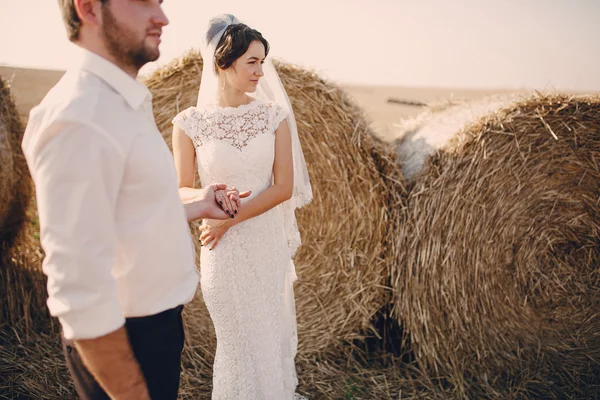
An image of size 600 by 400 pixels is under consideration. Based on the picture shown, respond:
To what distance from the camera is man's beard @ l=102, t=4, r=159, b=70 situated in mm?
1007

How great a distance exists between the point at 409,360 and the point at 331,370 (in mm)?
480

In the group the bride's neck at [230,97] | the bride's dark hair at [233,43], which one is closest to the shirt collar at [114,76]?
the bride's dark hair at [233,43]

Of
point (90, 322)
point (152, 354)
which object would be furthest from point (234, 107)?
point (90, 322)

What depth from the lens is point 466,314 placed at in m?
2.69

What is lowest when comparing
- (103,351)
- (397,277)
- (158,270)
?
(397,277)

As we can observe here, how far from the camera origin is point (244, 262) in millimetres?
2158

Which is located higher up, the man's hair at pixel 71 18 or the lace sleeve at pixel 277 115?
the man's hair at pixel 71 18

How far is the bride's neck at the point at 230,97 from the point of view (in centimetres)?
214

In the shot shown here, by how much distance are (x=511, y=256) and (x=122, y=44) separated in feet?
8.03

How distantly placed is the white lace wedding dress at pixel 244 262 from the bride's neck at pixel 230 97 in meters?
0.04

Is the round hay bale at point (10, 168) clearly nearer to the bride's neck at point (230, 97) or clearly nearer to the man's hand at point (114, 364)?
the bride's neck at point (230, 97)

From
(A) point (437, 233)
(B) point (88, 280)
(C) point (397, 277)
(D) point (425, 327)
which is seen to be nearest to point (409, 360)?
(D) point (425, 327)

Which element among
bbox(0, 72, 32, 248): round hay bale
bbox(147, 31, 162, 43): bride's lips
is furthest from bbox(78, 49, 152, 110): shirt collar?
bbox(0, 72, 32, 248): round hay bale

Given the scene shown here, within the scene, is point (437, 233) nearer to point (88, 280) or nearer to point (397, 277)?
point (397, 277)
